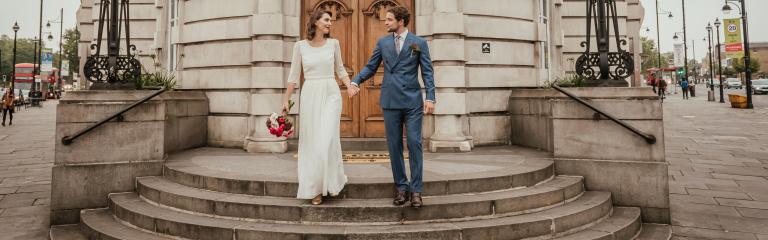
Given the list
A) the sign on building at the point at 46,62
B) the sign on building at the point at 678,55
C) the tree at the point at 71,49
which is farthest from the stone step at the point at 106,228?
the tree at the point at 71,49

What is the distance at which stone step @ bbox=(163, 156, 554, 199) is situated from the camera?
5.29 meters

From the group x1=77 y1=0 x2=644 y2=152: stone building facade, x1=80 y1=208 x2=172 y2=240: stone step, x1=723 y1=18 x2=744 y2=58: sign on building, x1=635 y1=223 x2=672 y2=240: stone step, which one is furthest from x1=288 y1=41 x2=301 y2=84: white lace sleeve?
x1=723 y1=18 x2=744 y2=58: sign on building

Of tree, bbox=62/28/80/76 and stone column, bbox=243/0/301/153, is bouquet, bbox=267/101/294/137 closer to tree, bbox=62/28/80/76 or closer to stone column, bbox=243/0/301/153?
stone column, bbox=243/0/301/153

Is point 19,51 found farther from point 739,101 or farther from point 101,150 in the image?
point 739,101

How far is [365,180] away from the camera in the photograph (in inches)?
216

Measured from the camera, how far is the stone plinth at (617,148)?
6016 mm

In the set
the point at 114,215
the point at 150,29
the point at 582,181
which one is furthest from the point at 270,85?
the point at 150,29

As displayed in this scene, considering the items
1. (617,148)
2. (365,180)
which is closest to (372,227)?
(365,180)

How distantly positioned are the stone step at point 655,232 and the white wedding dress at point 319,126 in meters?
3.76

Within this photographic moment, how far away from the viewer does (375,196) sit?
17.3 ft

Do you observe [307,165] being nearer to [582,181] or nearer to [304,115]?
[304,115]

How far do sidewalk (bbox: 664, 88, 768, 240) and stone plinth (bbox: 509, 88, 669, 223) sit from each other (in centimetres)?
56

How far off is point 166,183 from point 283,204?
2.28 meters

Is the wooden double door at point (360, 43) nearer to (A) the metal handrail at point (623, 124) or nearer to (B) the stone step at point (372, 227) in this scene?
(A) the metal handrail at point (623, 124)
